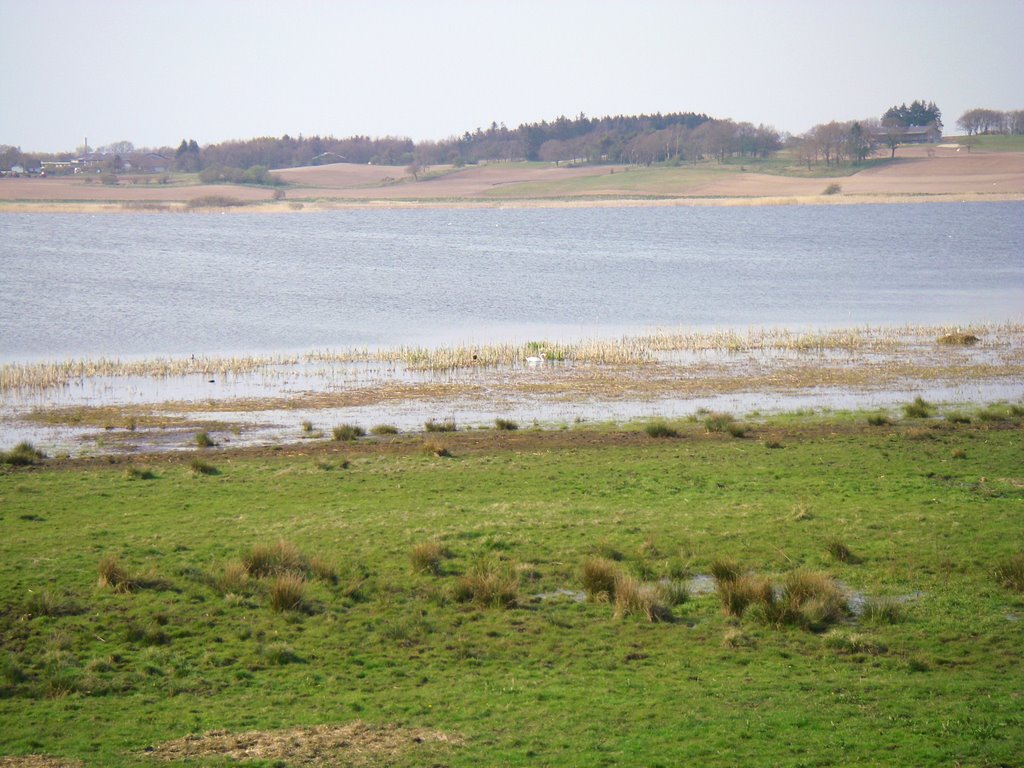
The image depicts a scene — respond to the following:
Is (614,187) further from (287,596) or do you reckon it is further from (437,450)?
(287,596)

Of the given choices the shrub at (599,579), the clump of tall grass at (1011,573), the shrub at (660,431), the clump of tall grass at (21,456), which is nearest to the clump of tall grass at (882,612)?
the clump of tall grass at (1011,573)

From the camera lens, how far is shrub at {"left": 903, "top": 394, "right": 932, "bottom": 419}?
2686 cm

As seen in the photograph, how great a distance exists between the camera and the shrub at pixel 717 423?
82.3ft

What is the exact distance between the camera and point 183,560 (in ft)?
49.9

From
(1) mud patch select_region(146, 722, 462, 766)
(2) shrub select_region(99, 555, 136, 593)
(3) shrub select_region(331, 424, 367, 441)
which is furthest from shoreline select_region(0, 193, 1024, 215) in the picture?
(1) mud patch select_region(146, 722, 462, 766)

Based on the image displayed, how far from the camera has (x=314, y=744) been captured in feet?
31.8

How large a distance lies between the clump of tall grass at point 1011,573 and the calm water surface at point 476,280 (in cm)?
3370

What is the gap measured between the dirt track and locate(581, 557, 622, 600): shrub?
146257 millimetres

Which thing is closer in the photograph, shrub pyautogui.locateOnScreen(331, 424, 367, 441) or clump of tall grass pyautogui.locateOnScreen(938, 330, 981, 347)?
shrub pyautogui.locateOnScreen(331, 424, 367, 441)

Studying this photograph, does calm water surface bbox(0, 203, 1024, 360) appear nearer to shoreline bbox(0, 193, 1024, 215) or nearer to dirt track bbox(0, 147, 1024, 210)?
shoreline bbox(0, 193, 1024, 215)

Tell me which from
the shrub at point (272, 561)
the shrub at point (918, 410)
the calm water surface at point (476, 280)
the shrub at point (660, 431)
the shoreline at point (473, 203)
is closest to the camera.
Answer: the shrub at point (272, 561)

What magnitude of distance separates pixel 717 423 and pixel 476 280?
1909 inches

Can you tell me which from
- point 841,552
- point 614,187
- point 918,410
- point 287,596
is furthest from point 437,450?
point 614,187

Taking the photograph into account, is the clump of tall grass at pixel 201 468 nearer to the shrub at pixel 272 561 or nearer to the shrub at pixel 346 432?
the shrub at pixel 346 432
